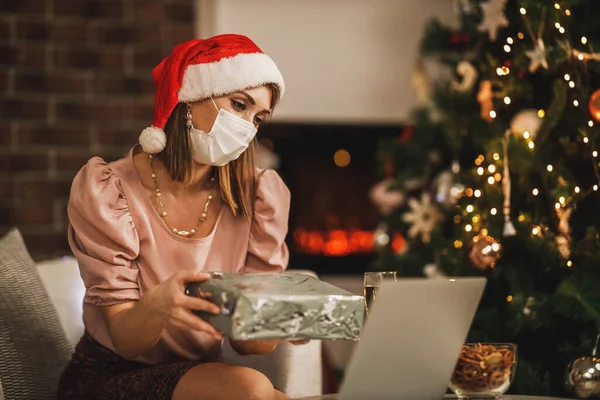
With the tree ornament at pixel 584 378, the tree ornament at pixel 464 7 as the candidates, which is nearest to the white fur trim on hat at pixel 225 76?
the tree ornament at pixel 584 378

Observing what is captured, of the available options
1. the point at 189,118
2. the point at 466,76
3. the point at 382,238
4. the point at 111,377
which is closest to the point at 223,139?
the point at 189,118

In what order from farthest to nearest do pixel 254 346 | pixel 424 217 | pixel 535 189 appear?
1. pixel 424 217
2. pixel 535 189
3. pixel 254 346

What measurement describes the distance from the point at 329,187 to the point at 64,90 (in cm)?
138

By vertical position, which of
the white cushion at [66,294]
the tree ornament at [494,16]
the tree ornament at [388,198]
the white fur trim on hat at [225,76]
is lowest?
the tree ornament at [388,198]

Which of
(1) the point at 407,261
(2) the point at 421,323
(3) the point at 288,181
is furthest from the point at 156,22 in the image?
(2) the point at 421,323

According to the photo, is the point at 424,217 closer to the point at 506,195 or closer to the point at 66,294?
the point at 506,195

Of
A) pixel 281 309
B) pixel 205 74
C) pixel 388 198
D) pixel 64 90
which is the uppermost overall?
pixel 205 74

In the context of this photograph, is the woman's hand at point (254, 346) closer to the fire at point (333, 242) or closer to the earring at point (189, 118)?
the earring at point (189, 118)

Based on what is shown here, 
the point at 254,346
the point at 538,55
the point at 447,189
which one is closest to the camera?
the point at 254,346

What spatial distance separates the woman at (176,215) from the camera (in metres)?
1.66

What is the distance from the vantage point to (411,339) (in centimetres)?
129

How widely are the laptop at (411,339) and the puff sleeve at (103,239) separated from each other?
57cm

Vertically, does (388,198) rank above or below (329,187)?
above

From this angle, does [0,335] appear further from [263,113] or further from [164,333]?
[263,113]
